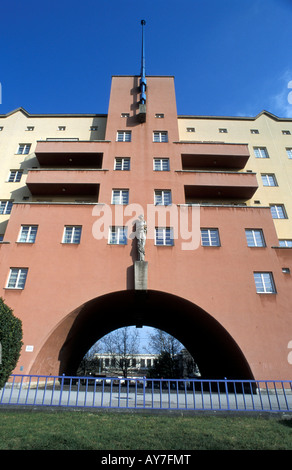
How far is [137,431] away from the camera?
700 cm

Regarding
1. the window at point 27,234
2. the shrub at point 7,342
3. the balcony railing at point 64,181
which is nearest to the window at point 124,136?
the balcony railing at point 64,181

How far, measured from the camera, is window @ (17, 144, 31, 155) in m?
25.0

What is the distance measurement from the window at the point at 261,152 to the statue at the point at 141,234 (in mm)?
14687

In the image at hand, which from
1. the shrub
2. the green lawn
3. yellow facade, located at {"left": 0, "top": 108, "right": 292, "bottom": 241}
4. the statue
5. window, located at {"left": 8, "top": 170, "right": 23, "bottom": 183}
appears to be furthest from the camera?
window, located at {"left": 8, "top": 170, "right": 23, "bottom": 183}

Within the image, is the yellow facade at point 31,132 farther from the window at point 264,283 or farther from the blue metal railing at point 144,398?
the window at point 264,283

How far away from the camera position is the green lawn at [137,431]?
20.0ft

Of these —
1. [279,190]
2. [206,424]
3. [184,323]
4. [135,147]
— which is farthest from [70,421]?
[279,190]

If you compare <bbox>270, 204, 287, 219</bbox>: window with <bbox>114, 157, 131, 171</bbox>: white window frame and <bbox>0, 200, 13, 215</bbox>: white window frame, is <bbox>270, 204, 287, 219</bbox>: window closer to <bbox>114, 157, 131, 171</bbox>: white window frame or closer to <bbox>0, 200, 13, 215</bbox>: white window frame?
<bbox>114, 157, 131, 171</bbox>: white window frame

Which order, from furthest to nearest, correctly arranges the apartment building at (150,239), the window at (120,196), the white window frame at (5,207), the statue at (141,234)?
the white window frame at (5,207)
the window at (120,196)
the statue at (141,234)
the apartment building at (150,239)

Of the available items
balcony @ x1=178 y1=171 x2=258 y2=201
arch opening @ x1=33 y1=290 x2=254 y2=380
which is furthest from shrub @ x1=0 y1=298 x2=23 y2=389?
balcony @ x1=178 y1=171 x2=258 y2=201

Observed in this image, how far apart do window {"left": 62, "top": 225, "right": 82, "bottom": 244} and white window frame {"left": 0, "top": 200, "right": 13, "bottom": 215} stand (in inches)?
260

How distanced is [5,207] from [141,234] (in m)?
12.5

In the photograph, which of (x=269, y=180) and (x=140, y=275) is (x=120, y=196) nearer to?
(x=140, y=275)

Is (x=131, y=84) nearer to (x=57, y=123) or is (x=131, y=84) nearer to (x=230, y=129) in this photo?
(x=57, y=123)
